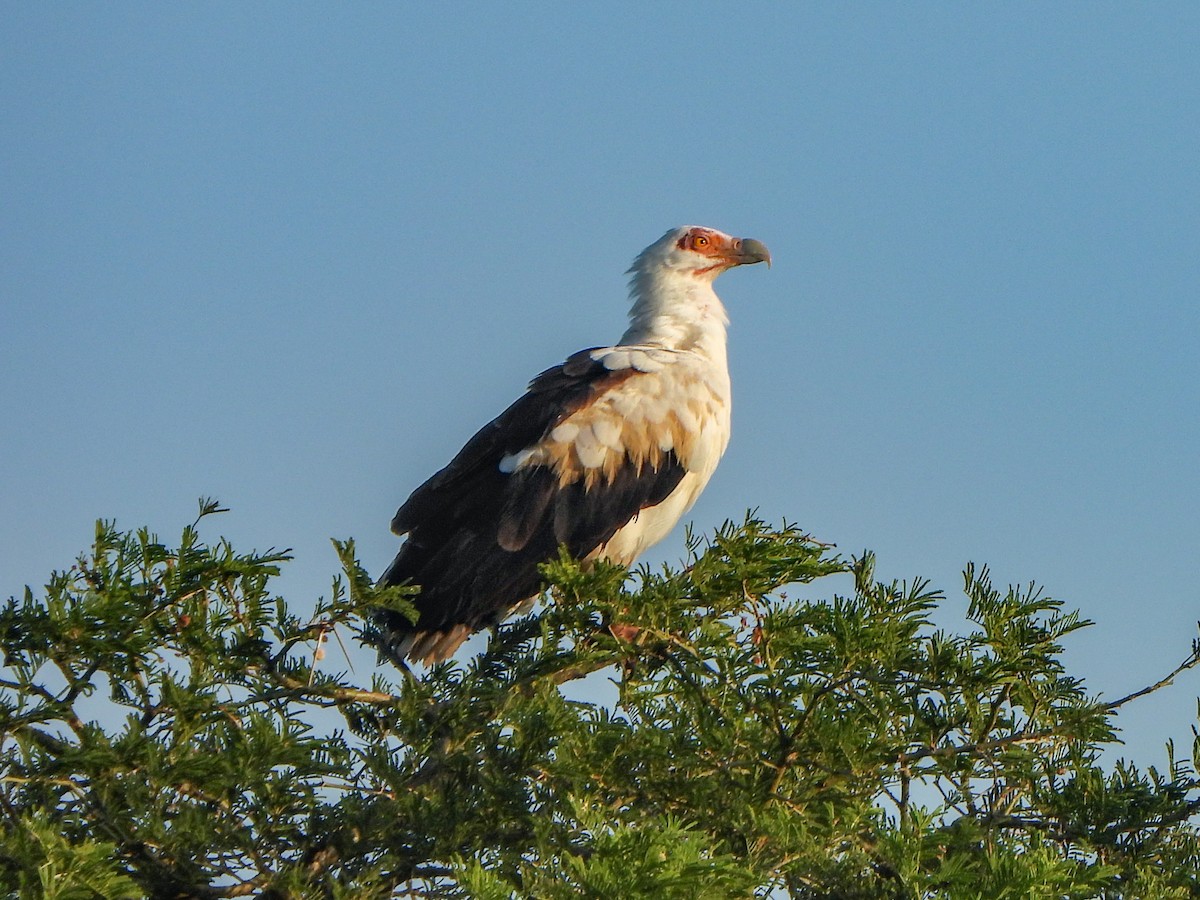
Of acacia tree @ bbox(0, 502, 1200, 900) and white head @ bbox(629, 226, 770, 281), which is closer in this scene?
acacia tree @ bbox(0, 502, 1200, 900)

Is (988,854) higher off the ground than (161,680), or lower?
lower

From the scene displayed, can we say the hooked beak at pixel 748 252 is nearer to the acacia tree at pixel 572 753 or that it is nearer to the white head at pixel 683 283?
the white head at pixel 683 283

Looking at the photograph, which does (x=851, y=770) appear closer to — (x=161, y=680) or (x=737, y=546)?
(x=737, y=546)

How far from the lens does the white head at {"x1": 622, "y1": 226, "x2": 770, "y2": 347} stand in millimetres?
7180

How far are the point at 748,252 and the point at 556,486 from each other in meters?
2.37

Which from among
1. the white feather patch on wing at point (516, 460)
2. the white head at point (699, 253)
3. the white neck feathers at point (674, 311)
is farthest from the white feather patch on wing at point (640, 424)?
the white head at point (699, 253)

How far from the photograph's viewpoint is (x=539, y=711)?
11.8 ft

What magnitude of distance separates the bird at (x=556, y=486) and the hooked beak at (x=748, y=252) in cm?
110

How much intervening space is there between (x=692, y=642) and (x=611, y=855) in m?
1.47

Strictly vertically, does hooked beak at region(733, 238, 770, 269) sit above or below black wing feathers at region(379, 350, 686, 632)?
above

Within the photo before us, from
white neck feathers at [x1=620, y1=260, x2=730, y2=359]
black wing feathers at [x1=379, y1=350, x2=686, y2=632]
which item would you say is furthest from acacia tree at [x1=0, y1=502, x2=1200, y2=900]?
white neck feathers at [x1=620, y1=260, x2=730, y2=359]

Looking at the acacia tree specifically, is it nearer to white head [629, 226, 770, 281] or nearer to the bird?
the bird

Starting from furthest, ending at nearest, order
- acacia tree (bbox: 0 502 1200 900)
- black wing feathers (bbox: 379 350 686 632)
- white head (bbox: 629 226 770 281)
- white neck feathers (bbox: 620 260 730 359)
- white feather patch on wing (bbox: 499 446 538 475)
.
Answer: white head (bbox: 629 226 770 281) → white neck feathers (bbox: 620 260 730 359) → white feather patch on wing (bbox: 499 446 538 475) → black wing feathers (bbox: 379 350 686 632) → acacia tree (bbox: 0 502 1200 900)

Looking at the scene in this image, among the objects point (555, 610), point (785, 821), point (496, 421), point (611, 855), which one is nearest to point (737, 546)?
point (555, 610)
